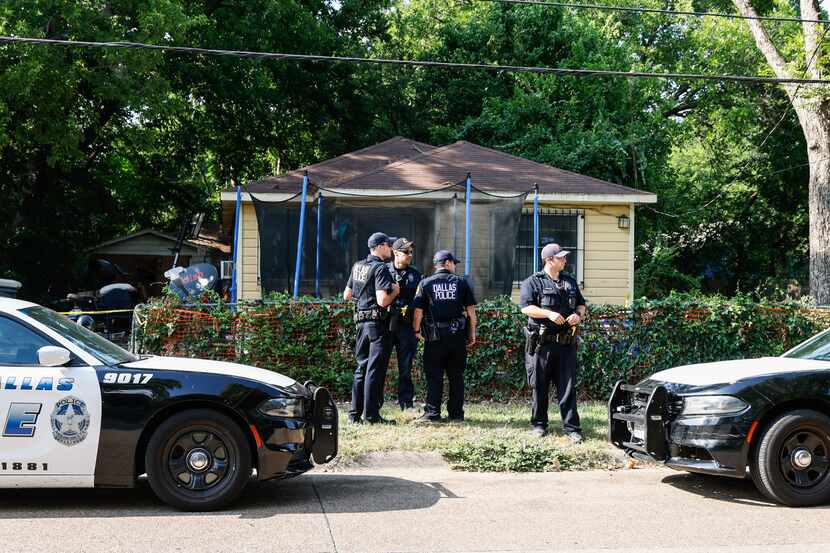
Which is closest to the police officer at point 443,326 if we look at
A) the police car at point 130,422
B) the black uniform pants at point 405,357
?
the black uniform pants at point 405,357

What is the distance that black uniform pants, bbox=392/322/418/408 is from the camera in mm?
9352

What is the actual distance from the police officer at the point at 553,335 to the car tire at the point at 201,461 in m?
3.30

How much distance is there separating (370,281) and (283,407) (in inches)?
115

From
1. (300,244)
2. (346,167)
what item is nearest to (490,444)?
(300,244)

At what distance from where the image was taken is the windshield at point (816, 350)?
22.5 ft

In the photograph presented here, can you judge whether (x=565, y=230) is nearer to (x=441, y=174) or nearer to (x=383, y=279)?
(x=441, y=174)

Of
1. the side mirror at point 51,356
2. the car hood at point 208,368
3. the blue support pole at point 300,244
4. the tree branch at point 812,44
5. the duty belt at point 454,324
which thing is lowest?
the car hood at point 208,368

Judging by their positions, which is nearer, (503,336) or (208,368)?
(208,368)

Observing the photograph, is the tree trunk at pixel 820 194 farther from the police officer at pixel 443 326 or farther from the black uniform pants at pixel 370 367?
the black uniform pants at pixel 370 367

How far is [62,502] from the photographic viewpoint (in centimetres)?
622

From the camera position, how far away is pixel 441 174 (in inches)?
656

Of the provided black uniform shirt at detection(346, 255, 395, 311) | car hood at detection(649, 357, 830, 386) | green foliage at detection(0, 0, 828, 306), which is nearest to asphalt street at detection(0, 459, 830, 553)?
car hood at detection(649, 357, 830, 386)

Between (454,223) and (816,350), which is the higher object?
(454,223)

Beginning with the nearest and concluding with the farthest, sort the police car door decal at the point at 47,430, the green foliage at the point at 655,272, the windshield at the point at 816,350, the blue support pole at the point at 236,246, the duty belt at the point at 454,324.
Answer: the police car door decal at the point at 47,430 → the windshield at the point at 816,350 → the duty belt at the point at 454,324 → the blue support pole at the point at 236,246 → the green foliage at the point at 655,272
